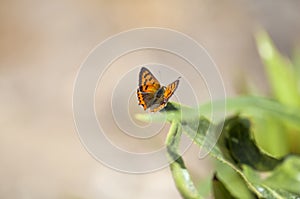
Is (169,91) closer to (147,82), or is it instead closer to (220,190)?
(147,82)

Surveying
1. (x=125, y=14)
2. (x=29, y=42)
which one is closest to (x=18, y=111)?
(x=29, y=42)

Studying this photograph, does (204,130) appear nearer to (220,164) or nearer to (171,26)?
(220,164)

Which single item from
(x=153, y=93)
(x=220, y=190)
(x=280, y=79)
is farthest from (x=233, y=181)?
(x=280, y=79)

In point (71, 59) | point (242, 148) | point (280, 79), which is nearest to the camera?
point (242, 148)

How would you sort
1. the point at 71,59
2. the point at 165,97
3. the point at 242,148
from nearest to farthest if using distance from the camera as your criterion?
the point at 165,97, the point at 242,148, the point at 71,59

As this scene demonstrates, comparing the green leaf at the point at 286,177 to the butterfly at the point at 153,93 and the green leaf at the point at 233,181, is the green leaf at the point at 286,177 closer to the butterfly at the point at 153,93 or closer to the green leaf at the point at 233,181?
the green leaf at the point at 233,181

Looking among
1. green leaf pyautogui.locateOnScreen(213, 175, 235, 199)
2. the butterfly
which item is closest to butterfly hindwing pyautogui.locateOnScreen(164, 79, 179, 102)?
the butterfly

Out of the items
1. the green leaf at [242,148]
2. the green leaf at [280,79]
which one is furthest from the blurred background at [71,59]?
the green leaf at [242,148]
